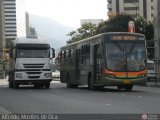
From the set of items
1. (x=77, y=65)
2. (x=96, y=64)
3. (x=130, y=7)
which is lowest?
(x=77, y=65)

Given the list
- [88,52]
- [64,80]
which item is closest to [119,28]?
[64,80]

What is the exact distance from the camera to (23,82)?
113 feet

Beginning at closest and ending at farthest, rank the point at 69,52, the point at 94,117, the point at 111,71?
the point at 94,117 < the point at 111,71 < the point at 69,52

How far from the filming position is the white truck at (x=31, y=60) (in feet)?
112

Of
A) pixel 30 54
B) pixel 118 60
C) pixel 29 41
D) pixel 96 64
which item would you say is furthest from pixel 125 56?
pixel 29 41

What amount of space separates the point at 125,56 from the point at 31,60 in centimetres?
766

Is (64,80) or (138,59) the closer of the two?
(138,59)

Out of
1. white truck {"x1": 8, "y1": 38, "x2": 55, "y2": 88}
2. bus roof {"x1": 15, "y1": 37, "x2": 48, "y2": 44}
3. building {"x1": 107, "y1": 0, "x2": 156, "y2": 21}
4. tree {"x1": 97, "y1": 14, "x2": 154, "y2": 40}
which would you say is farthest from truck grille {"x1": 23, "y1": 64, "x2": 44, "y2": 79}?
building {"x1": 107, "y1": 0, "x2": 156, "y2": 21}

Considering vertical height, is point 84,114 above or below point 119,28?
below

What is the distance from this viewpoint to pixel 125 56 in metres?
28.8

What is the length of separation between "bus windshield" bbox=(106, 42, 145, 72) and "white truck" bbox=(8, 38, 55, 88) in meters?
6.53

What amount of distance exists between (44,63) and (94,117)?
2067cm

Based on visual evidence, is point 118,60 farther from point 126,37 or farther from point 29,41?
point 29,41

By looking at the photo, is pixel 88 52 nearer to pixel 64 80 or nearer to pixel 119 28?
pixel 64 80
